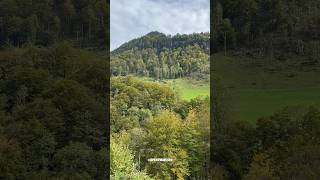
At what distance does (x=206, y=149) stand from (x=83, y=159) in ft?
17.8

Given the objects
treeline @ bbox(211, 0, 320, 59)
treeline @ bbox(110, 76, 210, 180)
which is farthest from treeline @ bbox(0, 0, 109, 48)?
treeline @ bbox(211, 0, 320, 59)

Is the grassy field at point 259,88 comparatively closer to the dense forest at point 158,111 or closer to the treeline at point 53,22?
the dense forest at point 158,111

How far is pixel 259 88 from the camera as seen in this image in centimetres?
3119

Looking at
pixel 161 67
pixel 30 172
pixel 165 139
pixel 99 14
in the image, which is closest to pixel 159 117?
pixel 165 139

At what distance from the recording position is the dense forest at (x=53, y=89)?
2381cm

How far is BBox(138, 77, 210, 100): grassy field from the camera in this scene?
2918 centimetres

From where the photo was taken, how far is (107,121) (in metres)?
27.3

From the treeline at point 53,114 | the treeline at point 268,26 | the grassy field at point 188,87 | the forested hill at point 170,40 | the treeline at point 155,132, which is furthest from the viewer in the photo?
the treeline at point 268,26

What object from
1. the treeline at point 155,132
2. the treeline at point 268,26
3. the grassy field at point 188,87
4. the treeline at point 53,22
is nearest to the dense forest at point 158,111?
the treeline at point 155,132

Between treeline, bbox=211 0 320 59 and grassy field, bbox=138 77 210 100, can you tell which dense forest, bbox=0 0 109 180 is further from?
treeline, bbox=211 0 320 59

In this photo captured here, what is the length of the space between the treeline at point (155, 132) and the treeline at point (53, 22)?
3.97 m

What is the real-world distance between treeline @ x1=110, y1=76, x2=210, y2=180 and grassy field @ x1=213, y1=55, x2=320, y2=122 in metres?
1.94

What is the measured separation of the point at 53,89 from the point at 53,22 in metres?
6.25

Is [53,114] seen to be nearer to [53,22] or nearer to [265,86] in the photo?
[53,22]
